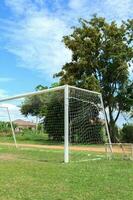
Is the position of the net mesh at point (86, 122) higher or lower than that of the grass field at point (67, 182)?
higher

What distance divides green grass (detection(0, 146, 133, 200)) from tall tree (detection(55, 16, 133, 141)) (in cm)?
2515

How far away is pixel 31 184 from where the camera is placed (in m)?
10.2

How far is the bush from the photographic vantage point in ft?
127

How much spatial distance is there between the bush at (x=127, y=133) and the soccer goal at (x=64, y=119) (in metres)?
9.42

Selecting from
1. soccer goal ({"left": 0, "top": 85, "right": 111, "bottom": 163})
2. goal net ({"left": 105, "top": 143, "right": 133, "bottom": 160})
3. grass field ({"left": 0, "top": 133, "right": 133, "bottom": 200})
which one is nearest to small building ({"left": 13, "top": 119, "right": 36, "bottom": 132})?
soccer goal ({"left": 0, "top": 85, "right": 111, "bottom": 163})

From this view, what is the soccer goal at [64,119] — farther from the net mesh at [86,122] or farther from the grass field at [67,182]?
the grass field at [67,182]

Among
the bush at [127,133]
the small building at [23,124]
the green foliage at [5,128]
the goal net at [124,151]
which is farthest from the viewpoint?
the bush at [127,133]

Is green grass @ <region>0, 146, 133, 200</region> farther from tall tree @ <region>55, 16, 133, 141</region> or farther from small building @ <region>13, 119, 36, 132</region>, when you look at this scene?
tall tree @ <region>55, 16, 133, 141</region>

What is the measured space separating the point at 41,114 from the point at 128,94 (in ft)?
45.2

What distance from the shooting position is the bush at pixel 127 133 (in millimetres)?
38800

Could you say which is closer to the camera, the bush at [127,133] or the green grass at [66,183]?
the green grass at [66,183]

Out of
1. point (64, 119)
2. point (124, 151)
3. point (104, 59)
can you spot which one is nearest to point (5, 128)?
point (104, 59)

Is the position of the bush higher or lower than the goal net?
higher

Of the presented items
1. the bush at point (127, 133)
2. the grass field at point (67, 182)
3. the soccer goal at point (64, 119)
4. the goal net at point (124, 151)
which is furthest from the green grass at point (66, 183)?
the bush at point (127, 133)
